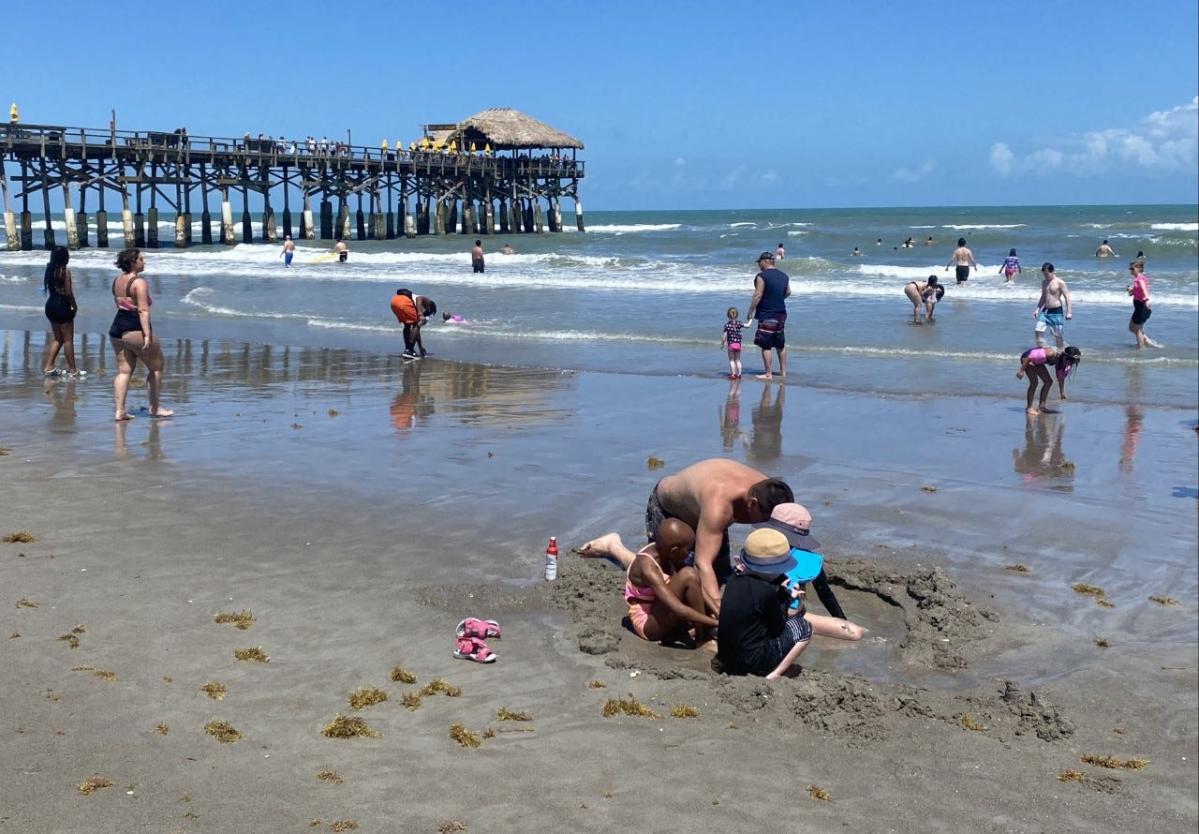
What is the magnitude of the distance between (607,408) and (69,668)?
327 inches

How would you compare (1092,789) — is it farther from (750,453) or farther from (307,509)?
(750,453)

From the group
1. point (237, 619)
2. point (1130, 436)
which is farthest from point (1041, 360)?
point (237, 619)

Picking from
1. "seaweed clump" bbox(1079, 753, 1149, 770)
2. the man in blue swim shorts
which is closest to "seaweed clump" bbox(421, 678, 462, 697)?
"seaweed clump" bbox(1079, 753, 1149, 770)

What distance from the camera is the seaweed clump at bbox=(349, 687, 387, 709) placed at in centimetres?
524

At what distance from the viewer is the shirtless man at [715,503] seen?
19.7ft

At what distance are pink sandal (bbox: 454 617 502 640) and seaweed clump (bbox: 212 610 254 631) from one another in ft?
3.45

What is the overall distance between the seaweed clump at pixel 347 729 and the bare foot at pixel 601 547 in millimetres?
2657

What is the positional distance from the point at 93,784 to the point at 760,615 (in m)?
3.00

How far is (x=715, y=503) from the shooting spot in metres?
6.19

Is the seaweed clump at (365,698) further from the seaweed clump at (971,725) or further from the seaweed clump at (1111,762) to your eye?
the seaweed clump at (1111,762)

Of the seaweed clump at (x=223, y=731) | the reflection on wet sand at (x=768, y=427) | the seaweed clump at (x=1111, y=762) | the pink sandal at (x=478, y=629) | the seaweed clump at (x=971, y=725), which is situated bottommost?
the seaweed clump at (x=1111, y=762)

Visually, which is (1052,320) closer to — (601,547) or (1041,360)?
(1041,360)

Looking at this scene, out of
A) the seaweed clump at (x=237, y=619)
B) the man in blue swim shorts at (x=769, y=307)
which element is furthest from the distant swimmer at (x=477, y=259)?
the seaweed clump at (x=237, y=619)

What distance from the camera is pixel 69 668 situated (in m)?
5.39
